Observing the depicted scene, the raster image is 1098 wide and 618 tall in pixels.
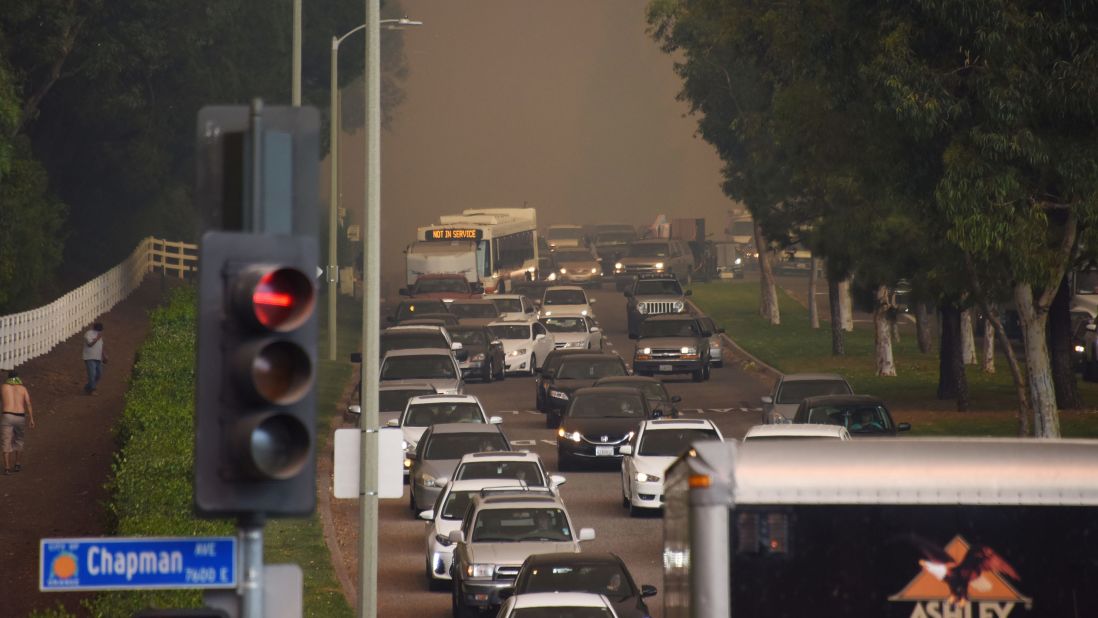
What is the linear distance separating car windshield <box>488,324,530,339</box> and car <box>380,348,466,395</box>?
9456 mm

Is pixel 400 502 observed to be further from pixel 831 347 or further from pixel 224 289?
pixel 831 347

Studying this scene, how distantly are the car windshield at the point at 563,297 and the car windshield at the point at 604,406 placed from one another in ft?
89.2

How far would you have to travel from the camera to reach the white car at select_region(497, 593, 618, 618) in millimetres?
15211

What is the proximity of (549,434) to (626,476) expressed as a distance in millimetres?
9471

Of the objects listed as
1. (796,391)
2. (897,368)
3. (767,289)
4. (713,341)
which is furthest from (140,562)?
(767,289)

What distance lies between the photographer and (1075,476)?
27.1ft

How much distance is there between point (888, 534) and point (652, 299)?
48.6 metres

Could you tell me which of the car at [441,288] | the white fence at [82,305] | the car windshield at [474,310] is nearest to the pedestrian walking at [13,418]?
the white fence at [82,305]

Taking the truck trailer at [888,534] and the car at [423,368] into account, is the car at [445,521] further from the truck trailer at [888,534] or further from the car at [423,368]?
the truck trailer at [888,534]

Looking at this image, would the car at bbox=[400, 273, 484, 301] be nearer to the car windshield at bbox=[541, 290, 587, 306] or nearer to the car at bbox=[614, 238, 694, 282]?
the car windshield at bbox=[541, 290, 587, 306]

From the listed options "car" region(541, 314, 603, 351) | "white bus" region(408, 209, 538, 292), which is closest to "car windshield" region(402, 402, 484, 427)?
"car" region(541, 314, 603, 351)

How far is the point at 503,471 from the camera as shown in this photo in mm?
24703

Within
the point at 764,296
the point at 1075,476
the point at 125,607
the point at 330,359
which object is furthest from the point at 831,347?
the point at 1075,476

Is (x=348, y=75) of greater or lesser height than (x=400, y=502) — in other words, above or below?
above
